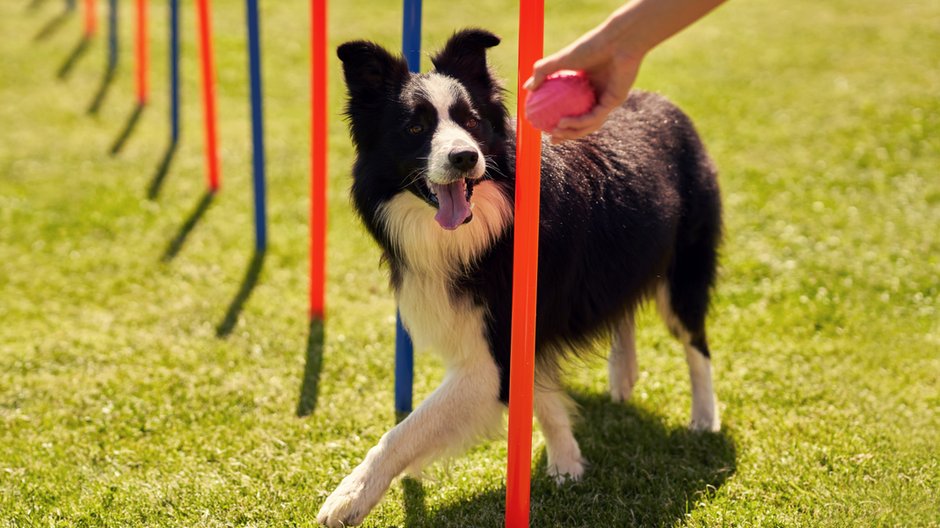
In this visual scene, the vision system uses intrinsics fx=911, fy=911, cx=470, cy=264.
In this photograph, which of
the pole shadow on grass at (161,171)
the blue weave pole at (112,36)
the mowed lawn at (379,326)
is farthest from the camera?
the blue weave pole at (112,36)

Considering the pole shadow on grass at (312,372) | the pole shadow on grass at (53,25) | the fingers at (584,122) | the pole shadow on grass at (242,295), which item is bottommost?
the pole shadow on grass at (242,295)

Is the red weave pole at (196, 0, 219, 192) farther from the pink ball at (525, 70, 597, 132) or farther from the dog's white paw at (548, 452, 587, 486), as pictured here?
the pink ball at (525, 70, 597, 132)

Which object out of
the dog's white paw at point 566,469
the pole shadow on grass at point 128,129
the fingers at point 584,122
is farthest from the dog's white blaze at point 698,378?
the pole shadow on grass at point 128,129

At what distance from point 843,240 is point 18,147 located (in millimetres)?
7773

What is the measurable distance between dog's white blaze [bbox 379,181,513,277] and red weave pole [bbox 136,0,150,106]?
671 cm

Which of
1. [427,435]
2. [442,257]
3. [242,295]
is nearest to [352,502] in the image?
[427,435]

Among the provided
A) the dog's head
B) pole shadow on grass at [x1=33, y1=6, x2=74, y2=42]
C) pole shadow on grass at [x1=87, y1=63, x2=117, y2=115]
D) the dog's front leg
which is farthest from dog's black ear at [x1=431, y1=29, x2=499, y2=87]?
pole shadow on grass at [x1=33, y1=6, x2=74, y2=42]

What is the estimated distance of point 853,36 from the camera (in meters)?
10.9

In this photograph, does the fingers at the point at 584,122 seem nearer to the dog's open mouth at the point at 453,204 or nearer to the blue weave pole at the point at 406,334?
the dog's open mouth at the point at 453,204

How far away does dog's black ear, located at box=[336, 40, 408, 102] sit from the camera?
12.0 ft

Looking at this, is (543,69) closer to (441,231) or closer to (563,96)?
(563,96)

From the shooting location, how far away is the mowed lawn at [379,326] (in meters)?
4.07

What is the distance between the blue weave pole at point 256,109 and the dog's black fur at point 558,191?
260 cm

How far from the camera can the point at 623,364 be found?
4902 mm
